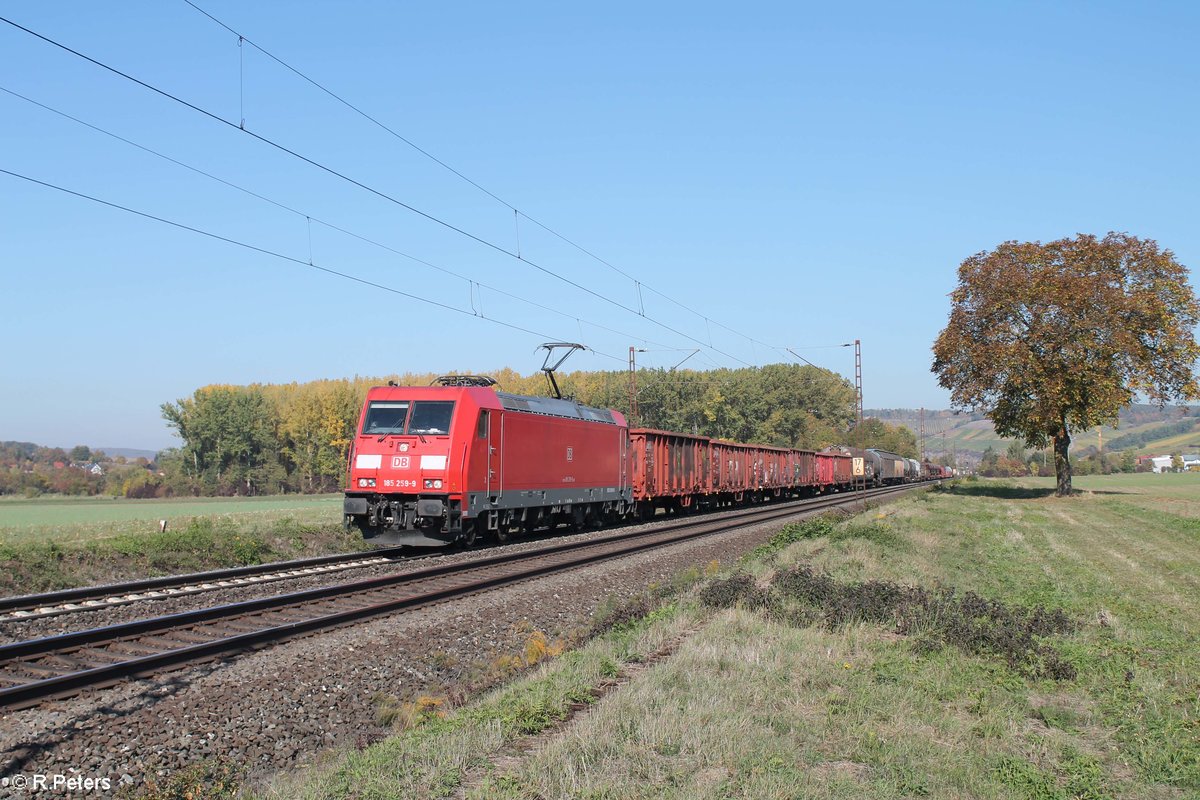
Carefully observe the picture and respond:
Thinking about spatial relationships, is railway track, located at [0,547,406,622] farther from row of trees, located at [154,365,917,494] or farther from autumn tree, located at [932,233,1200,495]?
row of trees, located at [154,365,917,494]

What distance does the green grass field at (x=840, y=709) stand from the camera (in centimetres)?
566

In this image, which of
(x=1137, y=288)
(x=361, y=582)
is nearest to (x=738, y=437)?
(x=1137, y=288)

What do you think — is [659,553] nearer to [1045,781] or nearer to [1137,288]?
[1045,781]

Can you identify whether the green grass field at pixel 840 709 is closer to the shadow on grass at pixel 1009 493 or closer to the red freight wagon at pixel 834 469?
the shadow on grass at pixel 1009 493

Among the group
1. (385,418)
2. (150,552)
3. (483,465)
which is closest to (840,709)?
(483,465)

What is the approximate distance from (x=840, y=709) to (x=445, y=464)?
13235 millimetres

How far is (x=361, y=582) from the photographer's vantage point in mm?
14188

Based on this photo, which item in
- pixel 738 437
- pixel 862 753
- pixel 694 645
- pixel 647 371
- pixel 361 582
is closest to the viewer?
pixel 862 753

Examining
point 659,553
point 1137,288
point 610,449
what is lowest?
point 659,553

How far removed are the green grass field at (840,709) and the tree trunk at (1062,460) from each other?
3403 cm

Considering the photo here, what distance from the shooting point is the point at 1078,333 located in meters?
40.5

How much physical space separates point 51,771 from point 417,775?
105 inches

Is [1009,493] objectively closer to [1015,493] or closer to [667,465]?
[1015,493]

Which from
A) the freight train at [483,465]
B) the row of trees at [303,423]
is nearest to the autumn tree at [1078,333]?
the freight train at [483,465]
